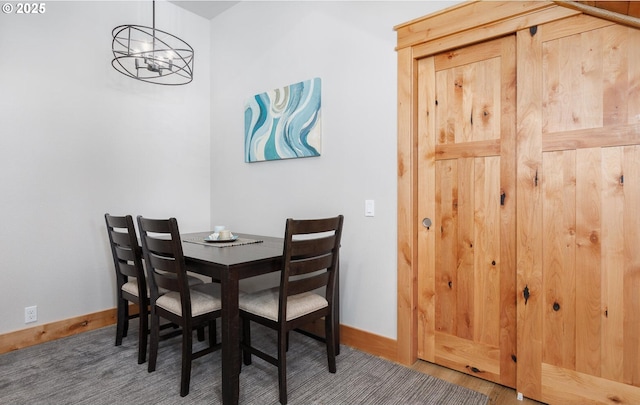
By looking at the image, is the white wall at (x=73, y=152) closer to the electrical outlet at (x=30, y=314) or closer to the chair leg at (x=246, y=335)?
the electrical outlet at (x=30, y=314)

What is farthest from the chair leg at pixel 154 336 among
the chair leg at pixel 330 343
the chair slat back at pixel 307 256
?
the chair leg at pixel 330 343

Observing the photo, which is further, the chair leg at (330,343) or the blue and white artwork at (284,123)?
the blue and white artwork at (284,123)

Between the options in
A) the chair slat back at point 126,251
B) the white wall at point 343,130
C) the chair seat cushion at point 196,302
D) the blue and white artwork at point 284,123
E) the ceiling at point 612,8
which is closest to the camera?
the ceiling at point 612,8

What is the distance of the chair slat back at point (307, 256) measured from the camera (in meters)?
1.74

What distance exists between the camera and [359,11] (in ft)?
7.77

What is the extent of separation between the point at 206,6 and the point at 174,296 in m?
2.83

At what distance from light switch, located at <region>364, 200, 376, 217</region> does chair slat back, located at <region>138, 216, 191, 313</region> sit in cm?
123

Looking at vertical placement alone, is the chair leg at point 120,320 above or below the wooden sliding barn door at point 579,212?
below

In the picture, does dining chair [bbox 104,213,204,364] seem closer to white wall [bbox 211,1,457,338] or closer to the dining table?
the dining table

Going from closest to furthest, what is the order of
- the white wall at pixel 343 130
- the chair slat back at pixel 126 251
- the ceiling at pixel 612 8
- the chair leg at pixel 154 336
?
the ceiling at pixel 612 8 → the chair leg at pixel 154 336 → the chair slat back at pixel 126 251 → the white wall at pixel 343 130

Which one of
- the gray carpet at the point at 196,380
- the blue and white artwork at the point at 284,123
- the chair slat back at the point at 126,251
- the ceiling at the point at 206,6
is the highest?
the ceiling at the point at 206,6

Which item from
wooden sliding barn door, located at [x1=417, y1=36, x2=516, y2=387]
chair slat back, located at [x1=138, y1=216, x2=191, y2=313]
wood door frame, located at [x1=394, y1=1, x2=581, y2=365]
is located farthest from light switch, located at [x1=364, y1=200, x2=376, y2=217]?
chair slat back, located at [x1=138, y1=216, x2=191, y2=313]

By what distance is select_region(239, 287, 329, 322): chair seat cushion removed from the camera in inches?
72.2

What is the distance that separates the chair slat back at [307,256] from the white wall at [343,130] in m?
0.44
